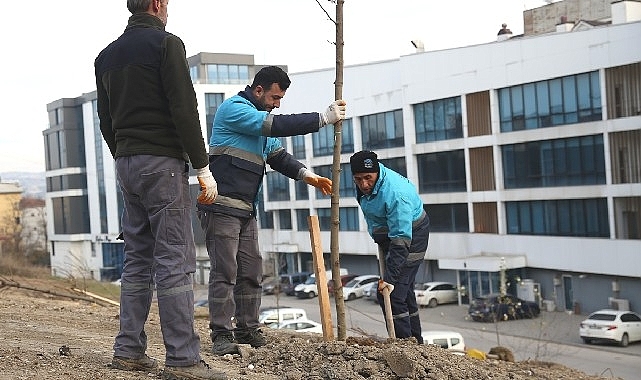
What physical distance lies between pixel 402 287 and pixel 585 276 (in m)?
33.5

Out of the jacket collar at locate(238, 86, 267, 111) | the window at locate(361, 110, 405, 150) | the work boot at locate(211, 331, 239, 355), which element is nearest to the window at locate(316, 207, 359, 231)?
the window at locate(361, 110, 405, 150)

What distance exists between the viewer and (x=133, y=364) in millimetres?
5301

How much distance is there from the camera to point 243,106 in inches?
251

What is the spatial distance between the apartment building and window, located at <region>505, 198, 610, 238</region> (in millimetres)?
61

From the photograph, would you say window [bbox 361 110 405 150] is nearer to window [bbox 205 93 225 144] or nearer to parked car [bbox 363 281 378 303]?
parked car [bbox 363 281 378 303]

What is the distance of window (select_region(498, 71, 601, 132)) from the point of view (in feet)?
123

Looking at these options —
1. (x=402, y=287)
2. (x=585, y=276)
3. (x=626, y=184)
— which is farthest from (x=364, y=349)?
(x=585, y=276)

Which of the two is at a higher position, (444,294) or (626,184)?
(626,184)

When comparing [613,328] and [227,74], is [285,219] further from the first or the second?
[613,328]

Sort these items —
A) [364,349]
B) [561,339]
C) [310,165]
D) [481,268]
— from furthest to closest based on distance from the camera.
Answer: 1. [310,165]
2. [481,268]
3. [561,339]
4. [364,349]

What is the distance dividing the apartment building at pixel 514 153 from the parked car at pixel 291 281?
2960mm

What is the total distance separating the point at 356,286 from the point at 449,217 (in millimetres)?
6310

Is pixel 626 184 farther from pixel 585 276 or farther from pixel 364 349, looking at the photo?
pixel 364 349

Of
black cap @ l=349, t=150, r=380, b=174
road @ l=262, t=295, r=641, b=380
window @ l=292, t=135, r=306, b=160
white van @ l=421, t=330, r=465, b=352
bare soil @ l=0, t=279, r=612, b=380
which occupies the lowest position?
road @ l=262, t=295, r=641, b=380
